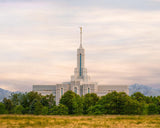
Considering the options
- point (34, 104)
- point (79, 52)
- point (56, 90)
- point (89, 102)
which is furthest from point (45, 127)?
point (79, 52)

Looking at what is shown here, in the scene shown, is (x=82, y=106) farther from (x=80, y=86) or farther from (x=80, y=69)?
(x=80, y=69)

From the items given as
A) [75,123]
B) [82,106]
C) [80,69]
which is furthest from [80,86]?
[75,123]

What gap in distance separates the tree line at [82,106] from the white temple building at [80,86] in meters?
45.2

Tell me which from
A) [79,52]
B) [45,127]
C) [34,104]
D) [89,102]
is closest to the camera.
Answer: [45,127]

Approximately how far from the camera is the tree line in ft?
242

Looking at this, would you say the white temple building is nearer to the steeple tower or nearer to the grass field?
the steeple tower

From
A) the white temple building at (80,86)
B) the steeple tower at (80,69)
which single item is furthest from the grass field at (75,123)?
the steeple tower at (80,69)

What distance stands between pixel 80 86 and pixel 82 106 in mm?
59194

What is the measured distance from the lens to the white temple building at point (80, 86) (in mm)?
138050

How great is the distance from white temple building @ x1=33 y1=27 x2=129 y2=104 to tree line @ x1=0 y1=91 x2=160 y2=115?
45.2 meters

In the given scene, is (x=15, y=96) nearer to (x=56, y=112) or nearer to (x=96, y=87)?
(x=56, y=112)

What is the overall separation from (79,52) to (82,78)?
40.3 ft

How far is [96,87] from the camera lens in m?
141

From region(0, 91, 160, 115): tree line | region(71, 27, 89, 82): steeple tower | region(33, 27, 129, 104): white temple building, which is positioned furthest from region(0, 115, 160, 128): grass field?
region(71, 27, 89, 82): steeple tower
